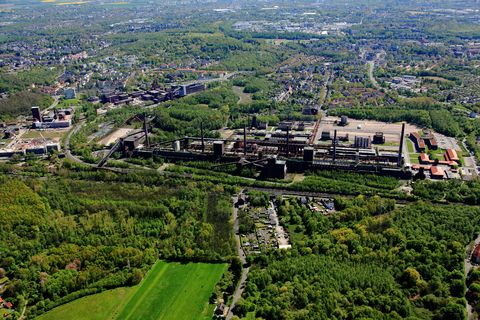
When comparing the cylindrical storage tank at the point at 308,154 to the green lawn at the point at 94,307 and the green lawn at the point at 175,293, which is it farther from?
the green lawn at the point at 94,307

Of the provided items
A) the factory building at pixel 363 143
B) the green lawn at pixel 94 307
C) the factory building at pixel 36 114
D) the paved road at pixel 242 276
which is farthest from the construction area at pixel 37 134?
the factory building at pixel 363 143

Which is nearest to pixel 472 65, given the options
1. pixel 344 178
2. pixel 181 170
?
pixel 344 178

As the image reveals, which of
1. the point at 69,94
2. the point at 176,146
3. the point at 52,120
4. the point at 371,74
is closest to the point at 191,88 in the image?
the point at 69,94

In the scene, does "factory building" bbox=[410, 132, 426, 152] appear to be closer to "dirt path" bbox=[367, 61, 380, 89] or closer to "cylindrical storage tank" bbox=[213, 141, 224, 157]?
"cylindrical storage tank" bbox=[213, 141, 224, 157]

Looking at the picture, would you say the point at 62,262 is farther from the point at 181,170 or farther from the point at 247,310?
the point at 181,170

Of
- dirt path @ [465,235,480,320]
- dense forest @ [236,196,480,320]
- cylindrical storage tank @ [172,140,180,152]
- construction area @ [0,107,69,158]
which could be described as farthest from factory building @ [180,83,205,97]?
dirt path @ [465,235,480,320]

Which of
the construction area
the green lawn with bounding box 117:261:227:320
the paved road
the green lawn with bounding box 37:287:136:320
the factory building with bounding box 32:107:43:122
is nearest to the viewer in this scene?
the green lawn with bounding box 37:287:136:320
